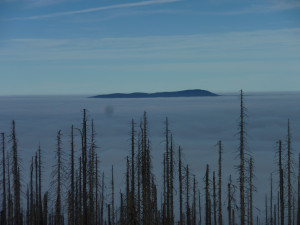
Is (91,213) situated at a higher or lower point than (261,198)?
higher

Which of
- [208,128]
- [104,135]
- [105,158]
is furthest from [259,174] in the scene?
[208,128]

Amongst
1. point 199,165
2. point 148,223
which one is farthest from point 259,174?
point 148,223

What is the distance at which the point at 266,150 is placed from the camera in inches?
4870

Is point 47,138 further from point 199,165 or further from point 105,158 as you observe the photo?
point 199,165

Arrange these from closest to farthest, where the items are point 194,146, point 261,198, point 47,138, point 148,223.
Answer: point 148,223 → point 261,198 → point 194,146 → point 47,138

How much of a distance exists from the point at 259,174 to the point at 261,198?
16.4 meters

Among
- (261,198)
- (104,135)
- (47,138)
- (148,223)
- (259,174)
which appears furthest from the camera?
(104,135)

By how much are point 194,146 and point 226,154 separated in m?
15.1

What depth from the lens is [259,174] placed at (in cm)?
9444

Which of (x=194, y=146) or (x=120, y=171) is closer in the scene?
(x=120, y=171)

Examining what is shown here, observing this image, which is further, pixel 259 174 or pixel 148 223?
pixel 259 174

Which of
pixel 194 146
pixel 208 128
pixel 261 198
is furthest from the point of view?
pixel 208 128

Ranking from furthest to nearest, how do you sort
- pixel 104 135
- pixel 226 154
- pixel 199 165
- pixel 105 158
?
pixel 104 135
pixel 226 154
pixel 105 158
pixel 199 165

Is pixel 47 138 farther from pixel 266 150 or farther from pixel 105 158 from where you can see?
pixel 266 150
